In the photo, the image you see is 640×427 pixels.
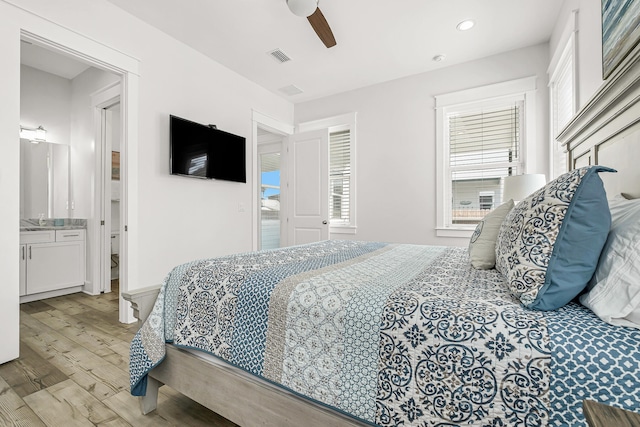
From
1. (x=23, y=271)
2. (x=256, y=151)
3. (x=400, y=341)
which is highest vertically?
(x=256, y=151)

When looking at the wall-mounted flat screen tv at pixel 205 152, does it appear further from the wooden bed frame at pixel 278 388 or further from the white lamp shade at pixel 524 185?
the white lamp shade at pixel 524 185

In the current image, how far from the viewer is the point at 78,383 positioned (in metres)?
1.75

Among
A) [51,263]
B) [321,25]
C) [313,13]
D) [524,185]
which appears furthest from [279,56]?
[51,263]

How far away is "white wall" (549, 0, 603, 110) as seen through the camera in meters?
1.77

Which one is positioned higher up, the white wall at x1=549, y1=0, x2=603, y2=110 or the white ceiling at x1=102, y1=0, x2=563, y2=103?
the white ceiling at x1=102, y1=0, x2=563, y2=103

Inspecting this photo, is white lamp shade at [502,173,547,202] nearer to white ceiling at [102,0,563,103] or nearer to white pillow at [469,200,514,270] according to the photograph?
white pillow at [469,200,514,270]

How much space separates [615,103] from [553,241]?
1075 millimetres

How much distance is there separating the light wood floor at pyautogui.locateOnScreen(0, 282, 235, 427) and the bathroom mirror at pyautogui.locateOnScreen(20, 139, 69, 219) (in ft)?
5.57

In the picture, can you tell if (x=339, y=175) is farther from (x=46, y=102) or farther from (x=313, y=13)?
(x=46, y=102)

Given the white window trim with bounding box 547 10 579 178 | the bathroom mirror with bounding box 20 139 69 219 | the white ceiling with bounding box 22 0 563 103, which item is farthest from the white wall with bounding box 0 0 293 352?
the white window trim with bounding box 547 10 579 178

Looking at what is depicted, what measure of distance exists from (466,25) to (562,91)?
3.60ft

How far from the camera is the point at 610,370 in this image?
2.11 ft

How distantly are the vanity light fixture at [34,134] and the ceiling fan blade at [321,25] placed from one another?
3923mm

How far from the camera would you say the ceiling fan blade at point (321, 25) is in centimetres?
225
